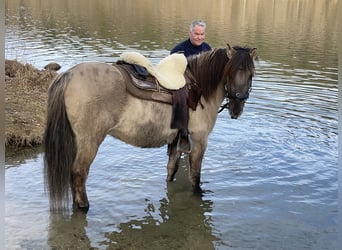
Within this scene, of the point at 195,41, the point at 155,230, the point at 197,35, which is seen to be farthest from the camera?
the point at 195,41

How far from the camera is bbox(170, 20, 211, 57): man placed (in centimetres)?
633

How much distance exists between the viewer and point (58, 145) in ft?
14.0

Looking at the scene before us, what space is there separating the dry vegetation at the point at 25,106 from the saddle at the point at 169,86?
9.24ft

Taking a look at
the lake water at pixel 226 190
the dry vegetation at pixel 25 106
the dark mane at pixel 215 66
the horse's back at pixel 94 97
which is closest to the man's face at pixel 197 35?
the dark mane at pixel 215 66

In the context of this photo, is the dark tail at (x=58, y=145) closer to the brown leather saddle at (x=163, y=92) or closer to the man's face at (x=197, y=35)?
the brown leather saddle at (x=163, y=92)

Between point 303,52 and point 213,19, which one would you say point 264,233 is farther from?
point 213,19

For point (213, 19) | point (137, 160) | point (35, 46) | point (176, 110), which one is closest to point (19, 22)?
point (35, 46)

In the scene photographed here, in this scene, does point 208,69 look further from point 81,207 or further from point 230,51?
point 81,207

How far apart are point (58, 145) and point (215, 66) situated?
2.08 meters

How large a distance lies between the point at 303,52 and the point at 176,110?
47.2 feet

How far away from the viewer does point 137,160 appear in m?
6.52

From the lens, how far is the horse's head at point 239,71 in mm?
4660

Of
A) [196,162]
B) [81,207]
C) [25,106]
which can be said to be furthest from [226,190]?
[25,106]

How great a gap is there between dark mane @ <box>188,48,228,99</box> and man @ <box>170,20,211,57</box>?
1.26m
